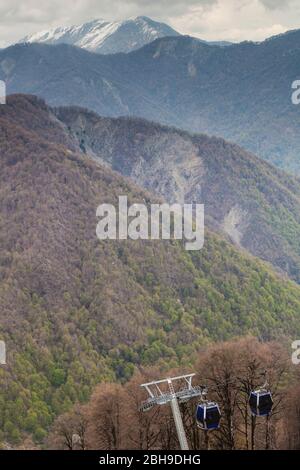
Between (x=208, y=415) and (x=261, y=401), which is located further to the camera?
(x=261, y=401)

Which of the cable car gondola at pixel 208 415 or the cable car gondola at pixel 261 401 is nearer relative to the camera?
the cable car gondola at pixel 208 415

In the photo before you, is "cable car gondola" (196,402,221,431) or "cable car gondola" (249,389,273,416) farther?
"cable car gondola" (249,389,273,416)

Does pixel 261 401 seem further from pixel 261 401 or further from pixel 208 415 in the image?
pixel 208 415

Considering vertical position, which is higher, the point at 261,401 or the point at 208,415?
the point at 261,401

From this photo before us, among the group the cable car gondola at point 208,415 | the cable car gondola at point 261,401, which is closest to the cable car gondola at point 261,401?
the cable car gondola at point 261,401

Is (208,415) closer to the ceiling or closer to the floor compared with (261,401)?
closer to the floor

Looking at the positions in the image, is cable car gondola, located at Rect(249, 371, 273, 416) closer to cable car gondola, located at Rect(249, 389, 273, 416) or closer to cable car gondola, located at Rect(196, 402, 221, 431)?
cable car gondola, located at Rect(249, 389, 273, 416)

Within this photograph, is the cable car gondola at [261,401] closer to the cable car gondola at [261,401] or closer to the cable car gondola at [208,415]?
the cable car gondola at [261,401]

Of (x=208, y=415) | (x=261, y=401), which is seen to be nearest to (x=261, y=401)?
(x=261, y=401)

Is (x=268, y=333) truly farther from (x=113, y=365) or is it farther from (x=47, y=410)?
(x=47, y=410)

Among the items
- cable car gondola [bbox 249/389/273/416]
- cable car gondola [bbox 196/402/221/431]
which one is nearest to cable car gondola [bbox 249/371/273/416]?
cable car gondola [bbox 249/389/273/416]

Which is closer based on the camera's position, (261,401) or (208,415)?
(208,415)
